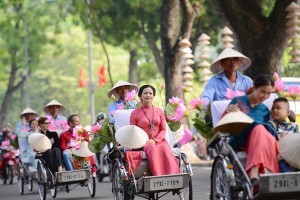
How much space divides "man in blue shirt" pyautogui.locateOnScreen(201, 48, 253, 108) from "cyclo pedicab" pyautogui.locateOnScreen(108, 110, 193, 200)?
3.72ft

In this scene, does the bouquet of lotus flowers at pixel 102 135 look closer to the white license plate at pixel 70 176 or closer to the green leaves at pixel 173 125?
the green leaves at pixel 173 125

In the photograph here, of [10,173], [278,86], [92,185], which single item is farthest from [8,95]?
[278,86]

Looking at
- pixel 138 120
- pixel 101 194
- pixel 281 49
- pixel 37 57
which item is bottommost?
pixel 101 194

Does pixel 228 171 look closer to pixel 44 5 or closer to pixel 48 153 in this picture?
pixel 48 153

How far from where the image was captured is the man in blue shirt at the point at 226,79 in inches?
469

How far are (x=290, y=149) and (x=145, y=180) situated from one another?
9.51 feet

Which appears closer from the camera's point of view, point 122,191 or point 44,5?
point 122,191

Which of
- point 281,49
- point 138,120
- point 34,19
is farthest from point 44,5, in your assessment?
point 138,120

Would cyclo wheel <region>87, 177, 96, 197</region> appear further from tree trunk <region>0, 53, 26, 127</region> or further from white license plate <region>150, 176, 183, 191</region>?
tree trunk <region>0, 53, 26, 127</region>

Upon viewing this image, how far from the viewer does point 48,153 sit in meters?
17.4

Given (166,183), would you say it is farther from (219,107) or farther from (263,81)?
(263,81)

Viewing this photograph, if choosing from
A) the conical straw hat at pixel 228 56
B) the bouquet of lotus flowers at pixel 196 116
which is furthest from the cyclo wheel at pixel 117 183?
the conical straw hat at pixel 228 56

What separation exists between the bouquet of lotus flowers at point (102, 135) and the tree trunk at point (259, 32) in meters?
8.52

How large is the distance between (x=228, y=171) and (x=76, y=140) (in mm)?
5392
